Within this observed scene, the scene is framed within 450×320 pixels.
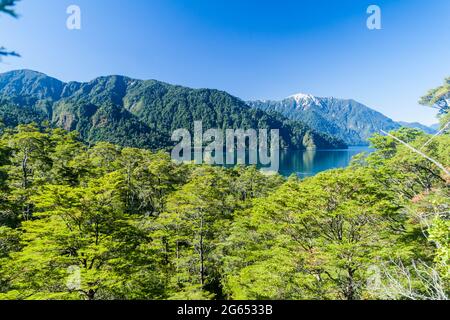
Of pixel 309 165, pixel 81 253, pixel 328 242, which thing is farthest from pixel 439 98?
pixel 309 165

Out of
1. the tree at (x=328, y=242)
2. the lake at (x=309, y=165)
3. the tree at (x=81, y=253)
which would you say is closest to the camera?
the tree at (x=81, y=253)

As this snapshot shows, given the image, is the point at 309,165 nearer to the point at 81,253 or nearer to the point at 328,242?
the point at 328,242

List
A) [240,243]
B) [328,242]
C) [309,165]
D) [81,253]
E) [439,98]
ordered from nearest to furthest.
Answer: [81,253], [328,242], [240,243], [439,98], [309,165]

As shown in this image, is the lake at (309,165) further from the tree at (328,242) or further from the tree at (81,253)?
the tree at (81,253)

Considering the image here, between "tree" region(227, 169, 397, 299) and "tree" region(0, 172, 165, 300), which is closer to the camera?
"tree" region(0, 172, 165, 300)

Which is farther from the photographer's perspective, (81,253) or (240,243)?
(240,243)

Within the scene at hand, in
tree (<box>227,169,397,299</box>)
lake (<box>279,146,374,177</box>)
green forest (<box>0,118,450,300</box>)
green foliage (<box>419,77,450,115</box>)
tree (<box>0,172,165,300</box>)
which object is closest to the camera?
tree (<box>0,172,165,300</box>)

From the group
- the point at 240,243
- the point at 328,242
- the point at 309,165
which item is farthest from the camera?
the point at 309,165

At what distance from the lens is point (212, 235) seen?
20969mm

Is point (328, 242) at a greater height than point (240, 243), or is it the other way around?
point (328, 242)

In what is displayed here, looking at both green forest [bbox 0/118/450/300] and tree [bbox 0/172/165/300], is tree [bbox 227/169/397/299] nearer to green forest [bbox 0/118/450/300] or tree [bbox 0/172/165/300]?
green forest [bbox 0/118/450/300]

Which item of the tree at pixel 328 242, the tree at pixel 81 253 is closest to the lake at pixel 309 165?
the tree at pixel 328 242

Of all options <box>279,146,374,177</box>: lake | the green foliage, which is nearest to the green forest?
the green foliage
